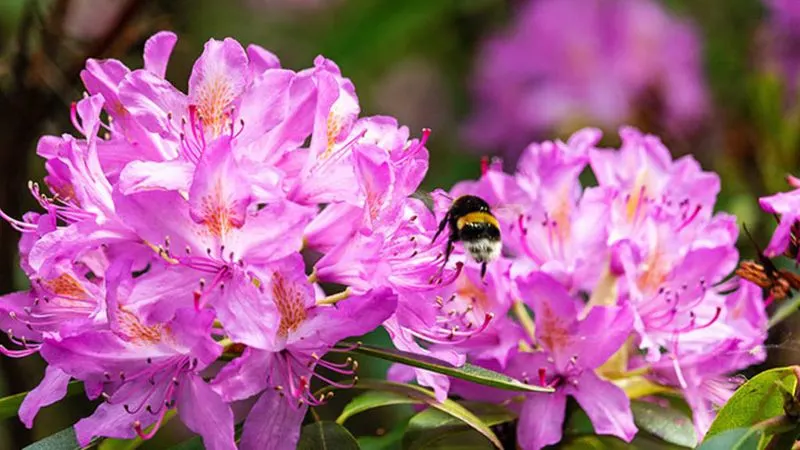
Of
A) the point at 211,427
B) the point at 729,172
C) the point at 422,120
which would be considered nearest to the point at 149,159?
the point at 211,427

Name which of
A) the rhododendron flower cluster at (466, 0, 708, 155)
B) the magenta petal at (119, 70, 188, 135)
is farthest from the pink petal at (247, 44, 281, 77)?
the rhododendron flower cluster at (466, 0, 708, 155)

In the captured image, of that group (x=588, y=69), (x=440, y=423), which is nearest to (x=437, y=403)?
(x=440, y=423)

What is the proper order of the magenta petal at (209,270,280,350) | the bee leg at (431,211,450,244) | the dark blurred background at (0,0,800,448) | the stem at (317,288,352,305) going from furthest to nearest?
the dark blurred background at (0,0,800,448), the bee leg at (431,211,450,244), the stem at (317,288,352,305), the magenta petal at (209,270,280,350)

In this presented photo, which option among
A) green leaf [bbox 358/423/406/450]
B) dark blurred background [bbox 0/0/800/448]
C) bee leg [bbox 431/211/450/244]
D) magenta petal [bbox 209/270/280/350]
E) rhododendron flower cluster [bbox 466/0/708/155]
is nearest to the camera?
magenta petal [bbox 209/270/280/350]

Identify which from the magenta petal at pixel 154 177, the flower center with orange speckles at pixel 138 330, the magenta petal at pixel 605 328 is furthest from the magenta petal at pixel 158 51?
the magenta petal at pixel 605 328

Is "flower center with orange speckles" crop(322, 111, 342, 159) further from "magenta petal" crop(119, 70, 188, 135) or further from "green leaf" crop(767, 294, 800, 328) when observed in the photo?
"green leaf" crop(767, 294, 800, 328)

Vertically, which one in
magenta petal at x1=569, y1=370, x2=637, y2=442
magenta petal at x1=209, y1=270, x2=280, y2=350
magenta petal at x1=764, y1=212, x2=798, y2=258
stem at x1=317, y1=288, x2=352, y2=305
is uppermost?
magenta petal at x1=764, y1=212, x2=798, y2=258
